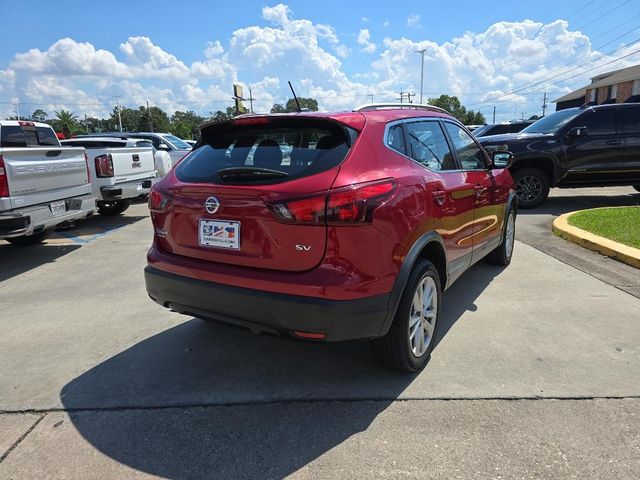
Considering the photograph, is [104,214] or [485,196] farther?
[104,214]

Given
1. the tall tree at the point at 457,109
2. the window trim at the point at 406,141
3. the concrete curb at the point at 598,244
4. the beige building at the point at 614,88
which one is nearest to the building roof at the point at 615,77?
the beige building at the point at 614,88

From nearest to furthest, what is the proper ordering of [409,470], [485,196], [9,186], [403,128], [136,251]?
[409,470]
[403,128]
[485,196]
[9,186]
[136,251]

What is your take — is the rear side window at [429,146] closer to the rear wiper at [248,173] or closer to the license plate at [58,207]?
the rear wiper at [248,173]

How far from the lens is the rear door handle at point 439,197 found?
328cm

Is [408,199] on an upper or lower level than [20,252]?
upper

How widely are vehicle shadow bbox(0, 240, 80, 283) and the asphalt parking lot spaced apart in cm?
153

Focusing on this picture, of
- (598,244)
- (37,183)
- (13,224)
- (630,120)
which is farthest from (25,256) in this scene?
(630,120)

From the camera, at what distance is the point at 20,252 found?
710 centimetres

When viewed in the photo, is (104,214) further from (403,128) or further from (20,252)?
(403,128)

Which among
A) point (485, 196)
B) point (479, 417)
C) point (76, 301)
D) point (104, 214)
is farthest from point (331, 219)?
point (104, 214)

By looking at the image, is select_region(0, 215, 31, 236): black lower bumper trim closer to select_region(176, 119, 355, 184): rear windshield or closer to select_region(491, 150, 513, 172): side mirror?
select_region(176, 119, 355, 184): rear windshield

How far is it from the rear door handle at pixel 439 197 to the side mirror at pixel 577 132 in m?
7.18

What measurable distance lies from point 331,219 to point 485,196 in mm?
2412

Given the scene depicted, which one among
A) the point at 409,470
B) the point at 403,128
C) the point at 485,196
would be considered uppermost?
the point at 403,128
